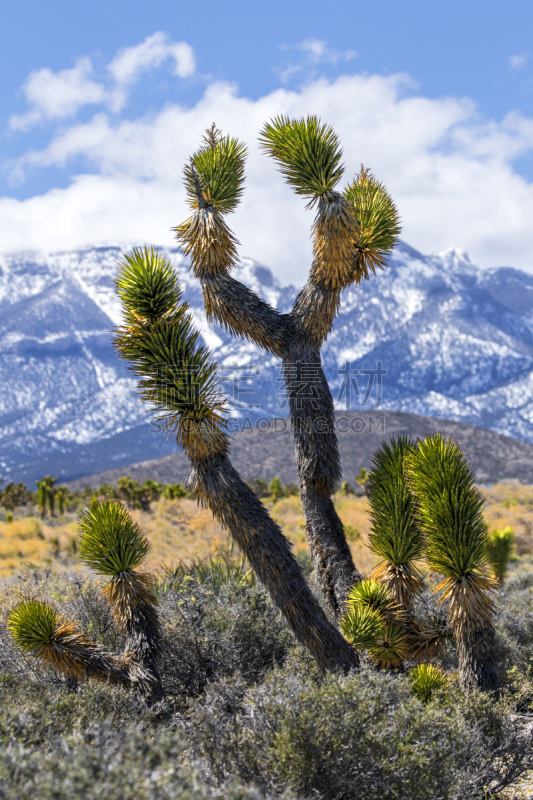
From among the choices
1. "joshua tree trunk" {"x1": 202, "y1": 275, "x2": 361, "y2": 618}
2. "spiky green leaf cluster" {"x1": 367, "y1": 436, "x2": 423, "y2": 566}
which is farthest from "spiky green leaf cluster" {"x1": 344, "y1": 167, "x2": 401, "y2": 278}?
"spiky green leaf cluster" {"x1": 367, "y1": 436, "x2": 423, "y2": 566}

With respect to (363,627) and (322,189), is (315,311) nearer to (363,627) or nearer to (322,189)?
(322,189)

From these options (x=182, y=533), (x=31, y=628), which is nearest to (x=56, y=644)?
(x=31, y=628)

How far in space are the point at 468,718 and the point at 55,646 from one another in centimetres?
329

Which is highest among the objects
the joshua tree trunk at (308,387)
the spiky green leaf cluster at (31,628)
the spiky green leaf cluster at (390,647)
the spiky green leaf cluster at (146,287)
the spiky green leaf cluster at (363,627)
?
the spiky green leaf cluster at (146,287)

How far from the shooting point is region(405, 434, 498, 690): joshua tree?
16.9ft

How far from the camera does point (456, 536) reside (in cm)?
515

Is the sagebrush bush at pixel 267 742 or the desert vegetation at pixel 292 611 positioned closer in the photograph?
the sagebrush bush at pixel 267 742

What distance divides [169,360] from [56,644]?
250cm

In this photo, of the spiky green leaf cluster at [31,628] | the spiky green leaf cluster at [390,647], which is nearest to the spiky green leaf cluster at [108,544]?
the spiky green leaf cluster at [31,628]

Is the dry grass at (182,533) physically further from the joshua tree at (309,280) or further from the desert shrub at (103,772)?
the desert shrub at (103,772)

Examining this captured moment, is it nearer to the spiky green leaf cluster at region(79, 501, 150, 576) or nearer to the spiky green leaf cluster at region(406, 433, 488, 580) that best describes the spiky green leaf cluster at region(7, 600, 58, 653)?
the spiky green leaf cluster at region(79, 501, 150, 576)

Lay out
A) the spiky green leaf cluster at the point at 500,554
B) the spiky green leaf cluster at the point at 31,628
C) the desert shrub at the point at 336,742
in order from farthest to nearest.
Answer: the spiky green leaf cluster at the point at 500,554 < the spiky green leaf cluster at the point at 31,628 < the desert shrub at the point at 336,742

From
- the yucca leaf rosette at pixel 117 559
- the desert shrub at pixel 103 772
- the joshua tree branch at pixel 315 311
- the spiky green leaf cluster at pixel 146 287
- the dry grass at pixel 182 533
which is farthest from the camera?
the dry grass at pixel 182 533

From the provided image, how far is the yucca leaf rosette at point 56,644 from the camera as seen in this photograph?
4.99 metres
